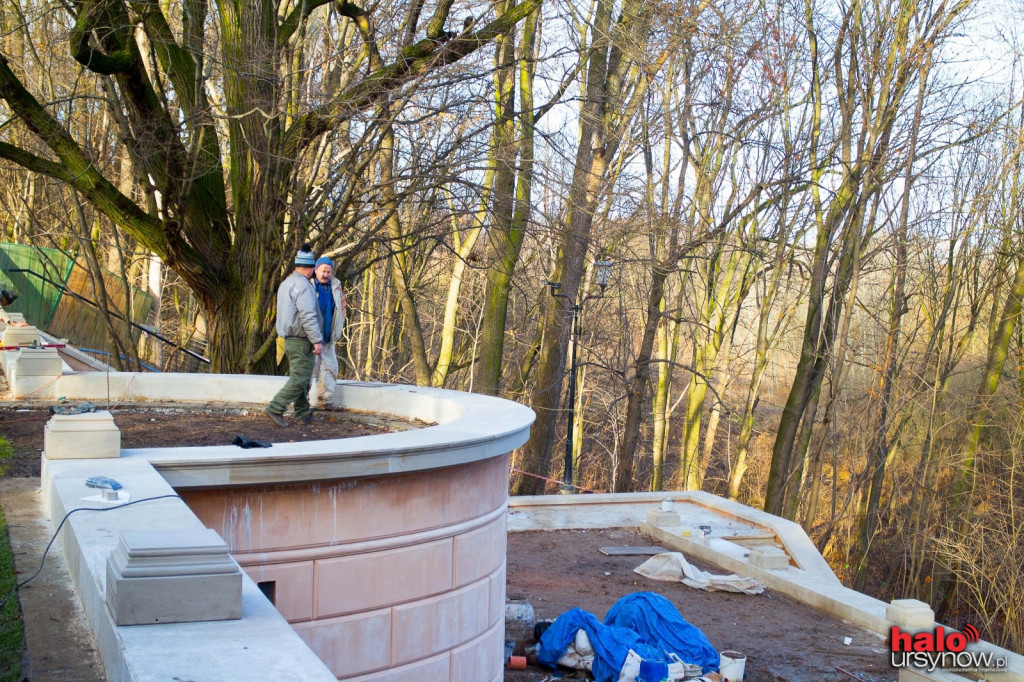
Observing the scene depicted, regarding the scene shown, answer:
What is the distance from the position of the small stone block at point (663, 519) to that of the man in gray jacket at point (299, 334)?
7541 mm

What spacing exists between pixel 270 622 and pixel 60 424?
281 cm

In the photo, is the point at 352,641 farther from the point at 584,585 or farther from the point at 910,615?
the point at 910,615

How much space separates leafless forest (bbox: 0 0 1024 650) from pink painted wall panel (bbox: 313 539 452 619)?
22.2 feet

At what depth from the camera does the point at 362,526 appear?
5.95m

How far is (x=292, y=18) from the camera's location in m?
13.1

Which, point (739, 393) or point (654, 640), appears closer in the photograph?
point (654, 640)

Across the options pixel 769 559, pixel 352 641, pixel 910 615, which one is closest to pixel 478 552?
pixel 352 641

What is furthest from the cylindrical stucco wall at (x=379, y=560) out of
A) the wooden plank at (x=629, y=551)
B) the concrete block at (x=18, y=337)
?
the concrete block at (x=18, y=337)

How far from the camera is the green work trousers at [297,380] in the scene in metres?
9.26

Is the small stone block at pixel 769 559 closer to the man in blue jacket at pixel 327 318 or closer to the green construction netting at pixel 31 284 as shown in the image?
the man in blue jacket at pixel 327 318

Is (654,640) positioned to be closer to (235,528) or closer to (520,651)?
(520,651)

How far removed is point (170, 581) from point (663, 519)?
1267cm

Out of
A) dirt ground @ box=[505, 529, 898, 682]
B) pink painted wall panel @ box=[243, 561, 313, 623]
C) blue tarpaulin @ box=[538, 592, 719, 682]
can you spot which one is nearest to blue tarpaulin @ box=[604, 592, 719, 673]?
blue tarpaulin @ box=[538, 592, 719, 682]

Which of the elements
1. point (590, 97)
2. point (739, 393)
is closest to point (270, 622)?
point (590, 97)
